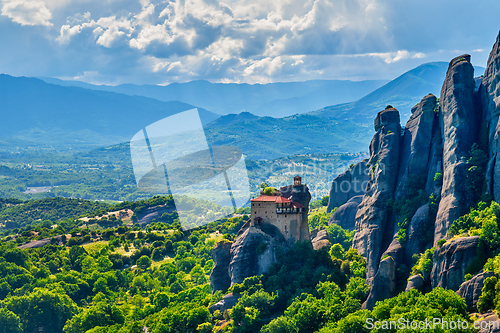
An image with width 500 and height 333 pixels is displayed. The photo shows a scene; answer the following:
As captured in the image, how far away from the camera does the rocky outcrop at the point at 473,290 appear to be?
136ft

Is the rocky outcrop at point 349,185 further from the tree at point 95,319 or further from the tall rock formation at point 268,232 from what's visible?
the tree at point 95,319

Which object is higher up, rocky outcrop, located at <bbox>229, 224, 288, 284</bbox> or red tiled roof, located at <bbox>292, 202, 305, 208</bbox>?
red tiled roof, located at <bbox>292, 202, 305, 208</bbox>

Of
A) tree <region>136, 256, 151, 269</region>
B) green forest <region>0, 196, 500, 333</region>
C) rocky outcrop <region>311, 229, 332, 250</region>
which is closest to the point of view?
green forest <region>0, 196, 500, 333</region>

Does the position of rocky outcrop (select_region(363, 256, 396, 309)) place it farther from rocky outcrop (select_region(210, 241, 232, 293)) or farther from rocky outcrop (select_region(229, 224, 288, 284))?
rocky outcrop (select_region(210, 241, 232, 293))

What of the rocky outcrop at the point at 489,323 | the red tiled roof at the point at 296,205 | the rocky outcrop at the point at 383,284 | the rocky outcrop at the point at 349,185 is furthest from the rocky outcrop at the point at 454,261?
the rocky outcrop at the point at 349,185

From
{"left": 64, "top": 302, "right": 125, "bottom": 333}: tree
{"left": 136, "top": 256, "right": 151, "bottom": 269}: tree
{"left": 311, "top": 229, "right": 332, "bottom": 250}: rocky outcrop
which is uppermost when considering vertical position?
{"left": 311, "top": 229, "right": 332, "bottom": 250}: rocky outcrop

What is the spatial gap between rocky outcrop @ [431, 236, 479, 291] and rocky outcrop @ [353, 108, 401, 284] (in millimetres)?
10541

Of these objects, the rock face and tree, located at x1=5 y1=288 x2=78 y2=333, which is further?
tree, located at x1=5 y1=288 x2=78 y2=333

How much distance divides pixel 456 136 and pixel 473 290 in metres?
20.9

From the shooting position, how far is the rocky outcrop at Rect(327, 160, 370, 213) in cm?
10706

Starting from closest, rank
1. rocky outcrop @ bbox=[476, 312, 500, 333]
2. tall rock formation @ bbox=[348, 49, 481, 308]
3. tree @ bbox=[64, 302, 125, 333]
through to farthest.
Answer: rocky outcrop @ bbox=[476, 312, 500, 333], tall rock formation @ bbox=[348, 49, 481, 308], tree @ bbox=[64, 302, 125, 333]

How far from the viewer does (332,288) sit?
58594mm

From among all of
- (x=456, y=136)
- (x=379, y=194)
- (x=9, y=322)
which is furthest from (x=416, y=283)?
(x=9, y=322)

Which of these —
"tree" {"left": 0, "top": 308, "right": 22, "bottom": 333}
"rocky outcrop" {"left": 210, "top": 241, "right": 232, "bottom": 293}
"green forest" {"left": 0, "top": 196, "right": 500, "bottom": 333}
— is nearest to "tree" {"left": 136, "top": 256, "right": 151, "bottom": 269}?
"green forest" {"left": 0, "top": 196, "right": 500, "bottom": 333}
